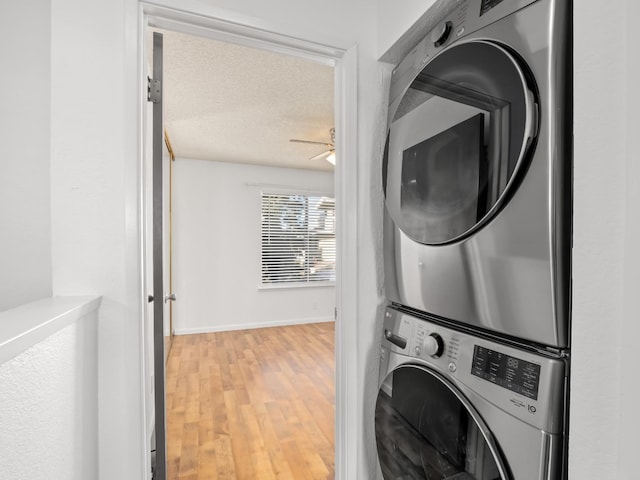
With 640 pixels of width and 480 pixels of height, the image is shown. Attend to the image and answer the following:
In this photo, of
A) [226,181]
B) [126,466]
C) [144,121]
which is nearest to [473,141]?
[144,121]

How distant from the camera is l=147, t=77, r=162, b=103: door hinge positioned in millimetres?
1262

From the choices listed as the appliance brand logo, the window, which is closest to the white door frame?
the appliance brand logo

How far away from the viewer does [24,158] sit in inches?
42.8

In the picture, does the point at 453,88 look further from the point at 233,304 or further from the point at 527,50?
the point at 233,304

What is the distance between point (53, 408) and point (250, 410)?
2008 mm

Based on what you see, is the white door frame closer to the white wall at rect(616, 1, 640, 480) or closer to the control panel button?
the control panel button

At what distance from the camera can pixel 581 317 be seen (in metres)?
0.61

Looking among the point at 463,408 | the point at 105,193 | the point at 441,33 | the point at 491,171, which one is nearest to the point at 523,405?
the point at 463,408

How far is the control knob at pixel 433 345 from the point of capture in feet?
3.13

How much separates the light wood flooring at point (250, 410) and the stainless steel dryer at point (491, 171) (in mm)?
1492

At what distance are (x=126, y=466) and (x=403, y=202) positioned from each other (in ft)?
4.10

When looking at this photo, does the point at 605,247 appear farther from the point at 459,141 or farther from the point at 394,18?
the point at 394,18

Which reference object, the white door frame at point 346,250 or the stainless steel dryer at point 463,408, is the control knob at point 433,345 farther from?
the white door frame at point 346,250

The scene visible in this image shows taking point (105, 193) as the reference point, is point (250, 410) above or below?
below
